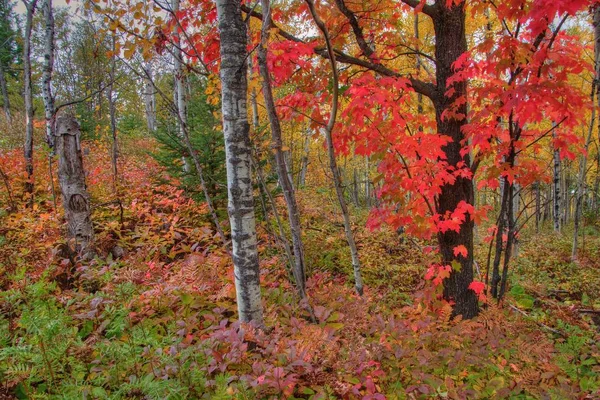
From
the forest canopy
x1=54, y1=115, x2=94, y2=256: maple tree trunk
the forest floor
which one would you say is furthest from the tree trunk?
x1=54, y1=115, x2=94, y2=256: maple tree trunk

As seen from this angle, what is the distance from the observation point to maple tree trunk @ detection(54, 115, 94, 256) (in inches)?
157

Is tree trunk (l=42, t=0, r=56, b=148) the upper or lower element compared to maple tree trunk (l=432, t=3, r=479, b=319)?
upper

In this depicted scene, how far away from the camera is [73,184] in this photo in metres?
4.06

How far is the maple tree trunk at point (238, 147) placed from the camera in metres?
2.28

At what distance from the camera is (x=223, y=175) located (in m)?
5.90

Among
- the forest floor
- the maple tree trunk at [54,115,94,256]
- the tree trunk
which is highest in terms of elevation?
the tree trunk

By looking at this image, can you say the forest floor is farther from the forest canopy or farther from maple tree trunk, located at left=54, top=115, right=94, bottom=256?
maple tree trunk, located at left=54, top=115, right=94, bottom=256

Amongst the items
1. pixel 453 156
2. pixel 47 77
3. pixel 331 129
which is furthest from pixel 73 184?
pixel 47 77

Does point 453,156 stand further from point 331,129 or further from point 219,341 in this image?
point 219,341

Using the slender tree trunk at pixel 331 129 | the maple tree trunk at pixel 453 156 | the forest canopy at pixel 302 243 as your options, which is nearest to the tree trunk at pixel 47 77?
the forest canopy at pixel 302 243

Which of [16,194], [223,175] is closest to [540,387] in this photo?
[223,175]

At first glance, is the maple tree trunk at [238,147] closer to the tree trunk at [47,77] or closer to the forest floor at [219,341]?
the forest floor at [219,341]

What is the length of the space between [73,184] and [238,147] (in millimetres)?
3058

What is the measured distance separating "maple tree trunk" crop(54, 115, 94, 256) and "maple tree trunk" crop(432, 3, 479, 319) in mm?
4795
